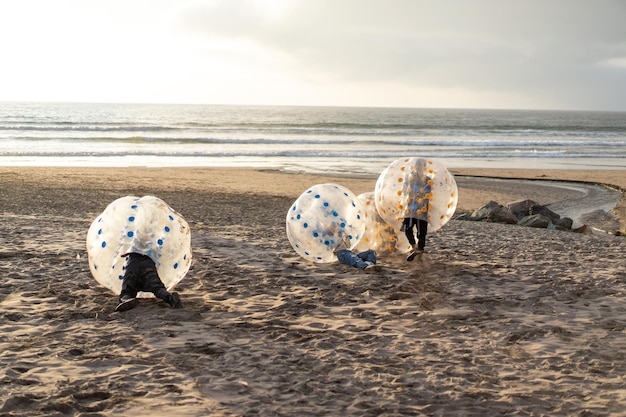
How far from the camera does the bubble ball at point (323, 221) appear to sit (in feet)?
24.7

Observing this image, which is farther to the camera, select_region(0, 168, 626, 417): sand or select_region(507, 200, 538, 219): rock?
select_region(507, 200, 538, 219): rock

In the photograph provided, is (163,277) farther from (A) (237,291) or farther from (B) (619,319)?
(B) (619,319)

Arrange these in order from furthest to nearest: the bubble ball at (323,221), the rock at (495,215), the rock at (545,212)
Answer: the rock at (545,212)
the rock at (495,215)
the bubble ball at (323,221)

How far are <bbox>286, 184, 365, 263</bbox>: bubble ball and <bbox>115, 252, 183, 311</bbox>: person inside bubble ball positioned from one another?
1966 millimetres

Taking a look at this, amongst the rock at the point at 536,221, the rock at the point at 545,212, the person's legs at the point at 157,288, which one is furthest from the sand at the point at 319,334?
the rock at the point at 545,212

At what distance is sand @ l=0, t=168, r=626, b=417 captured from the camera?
415 cm

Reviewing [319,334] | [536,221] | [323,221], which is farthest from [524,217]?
[319,334]

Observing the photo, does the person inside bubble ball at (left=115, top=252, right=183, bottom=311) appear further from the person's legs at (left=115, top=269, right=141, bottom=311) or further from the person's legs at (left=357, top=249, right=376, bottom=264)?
the person's legs at (left=357, top=249, right=376, bottom=264)

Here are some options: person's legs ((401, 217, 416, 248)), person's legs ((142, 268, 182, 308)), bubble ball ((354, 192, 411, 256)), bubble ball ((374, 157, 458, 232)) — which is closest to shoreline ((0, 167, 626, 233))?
bubble ball ((354, 192, 411, 256))

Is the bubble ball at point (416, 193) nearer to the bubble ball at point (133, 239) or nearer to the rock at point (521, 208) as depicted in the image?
the bubble ball at point (133, 239)

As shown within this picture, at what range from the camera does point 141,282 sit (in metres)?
6.08

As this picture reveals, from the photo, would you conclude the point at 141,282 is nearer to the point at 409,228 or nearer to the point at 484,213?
the point at 409,228

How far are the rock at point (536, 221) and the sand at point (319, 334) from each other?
2.31m

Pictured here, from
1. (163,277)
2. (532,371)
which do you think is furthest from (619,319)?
(163,277)
